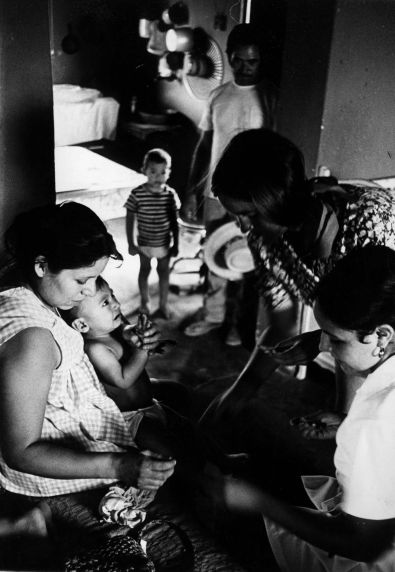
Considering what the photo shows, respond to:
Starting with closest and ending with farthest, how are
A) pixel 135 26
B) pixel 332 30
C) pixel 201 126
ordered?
1. pixel 332 30
2. pixel 201 126
3. pixel 135 26

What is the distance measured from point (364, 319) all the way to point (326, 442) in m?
1.34

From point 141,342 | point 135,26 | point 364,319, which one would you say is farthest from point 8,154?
point 135,26

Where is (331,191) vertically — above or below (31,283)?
above

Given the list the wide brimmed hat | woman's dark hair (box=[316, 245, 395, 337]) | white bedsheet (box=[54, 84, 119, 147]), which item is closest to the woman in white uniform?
woman's dark hair (box=[316, 245, 395, 337])

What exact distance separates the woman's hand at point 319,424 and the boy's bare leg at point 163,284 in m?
1.88

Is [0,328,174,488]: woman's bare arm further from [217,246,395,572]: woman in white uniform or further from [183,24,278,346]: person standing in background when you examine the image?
[183,24,278,346]: person standing in background

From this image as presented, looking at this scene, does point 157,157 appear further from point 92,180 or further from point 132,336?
point 132,336

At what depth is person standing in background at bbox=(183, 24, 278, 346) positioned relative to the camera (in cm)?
298

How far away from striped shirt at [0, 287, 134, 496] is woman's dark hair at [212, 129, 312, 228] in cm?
65

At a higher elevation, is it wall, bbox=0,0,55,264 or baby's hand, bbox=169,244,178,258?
wall, bbox=0,0,55,264

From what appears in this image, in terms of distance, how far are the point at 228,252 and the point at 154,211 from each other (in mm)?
629

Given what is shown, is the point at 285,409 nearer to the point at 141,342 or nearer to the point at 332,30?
the point at 141,342

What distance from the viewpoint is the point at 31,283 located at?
5.43 ft

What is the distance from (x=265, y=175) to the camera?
1.78 meters
